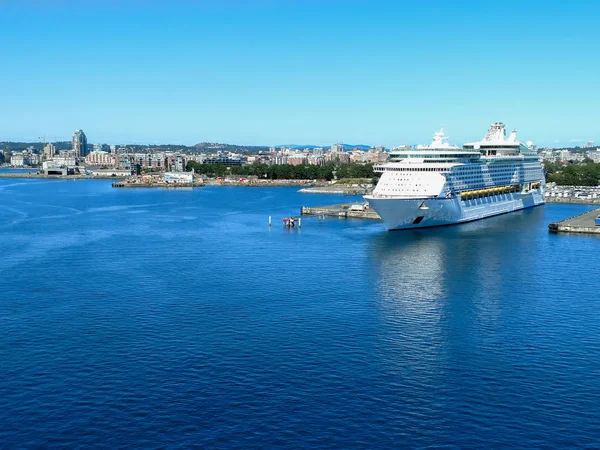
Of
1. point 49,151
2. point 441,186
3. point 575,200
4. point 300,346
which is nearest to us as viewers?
point 300,346

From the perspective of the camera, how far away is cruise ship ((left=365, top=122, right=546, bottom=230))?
28.0m

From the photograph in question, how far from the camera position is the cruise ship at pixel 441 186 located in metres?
28.0

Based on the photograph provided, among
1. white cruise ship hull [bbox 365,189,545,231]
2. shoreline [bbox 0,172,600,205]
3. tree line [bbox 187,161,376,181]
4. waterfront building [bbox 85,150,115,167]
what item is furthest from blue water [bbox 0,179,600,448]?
waterfront building [bbox 85,150,115,167]

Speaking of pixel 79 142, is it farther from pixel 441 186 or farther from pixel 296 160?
pixel 441 186

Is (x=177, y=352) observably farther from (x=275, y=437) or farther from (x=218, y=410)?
(x=275, y=437)

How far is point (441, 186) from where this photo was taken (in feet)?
94.9

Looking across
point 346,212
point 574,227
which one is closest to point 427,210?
point 574,227

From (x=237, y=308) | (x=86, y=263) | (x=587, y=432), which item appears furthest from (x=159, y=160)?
(x=587, y=432)

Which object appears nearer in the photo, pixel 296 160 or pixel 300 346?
pixel 300 346

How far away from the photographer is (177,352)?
1230cm

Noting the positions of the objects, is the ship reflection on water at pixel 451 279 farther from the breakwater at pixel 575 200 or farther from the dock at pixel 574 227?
the breakwater at pixel 575 200

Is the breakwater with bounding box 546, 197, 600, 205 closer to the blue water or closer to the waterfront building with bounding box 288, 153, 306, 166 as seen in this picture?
the blue water

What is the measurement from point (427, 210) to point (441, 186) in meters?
1.40

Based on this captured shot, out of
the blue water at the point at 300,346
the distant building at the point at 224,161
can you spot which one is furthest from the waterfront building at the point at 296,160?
the blue water at the point at 300,346
